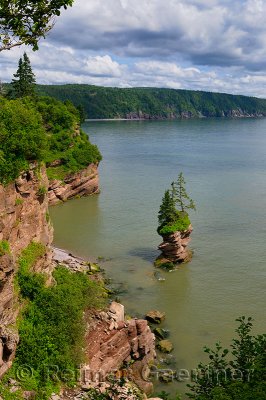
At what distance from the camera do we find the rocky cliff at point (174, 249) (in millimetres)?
40094

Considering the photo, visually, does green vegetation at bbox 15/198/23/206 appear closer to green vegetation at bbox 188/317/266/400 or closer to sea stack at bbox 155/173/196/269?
green vegetation at bbox 188/317/266/400

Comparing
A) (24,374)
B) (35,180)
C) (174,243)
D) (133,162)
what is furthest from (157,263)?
(133,162)

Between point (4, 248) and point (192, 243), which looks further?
point (192, 243)

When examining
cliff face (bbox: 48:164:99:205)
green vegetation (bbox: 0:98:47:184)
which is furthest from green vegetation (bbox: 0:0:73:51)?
cliff face (bbox: 48:164:99:205)

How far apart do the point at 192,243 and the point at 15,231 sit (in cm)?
2705

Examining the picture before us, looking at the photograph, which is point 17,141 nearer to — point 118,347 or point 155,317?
point 118,347

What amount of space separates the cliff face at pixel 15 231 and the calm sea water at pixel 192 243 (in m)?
10.2

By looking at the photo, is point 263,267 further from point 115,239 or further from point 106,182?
point 106,182

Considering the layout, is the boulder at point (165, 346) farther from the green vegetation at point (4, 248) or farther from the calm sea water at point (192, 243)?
the green vegetation at point (4, 248)

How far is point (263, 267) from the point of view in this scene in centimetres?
3981

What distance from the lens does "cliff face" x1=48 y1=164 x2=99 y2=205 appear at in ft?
200

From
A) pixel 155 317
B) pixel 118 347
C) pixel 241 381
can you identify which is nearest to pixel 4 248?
pixel 118 347

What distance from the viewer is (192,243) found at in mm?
45906

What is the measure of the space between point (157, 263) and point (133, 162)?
5806 centimetres
